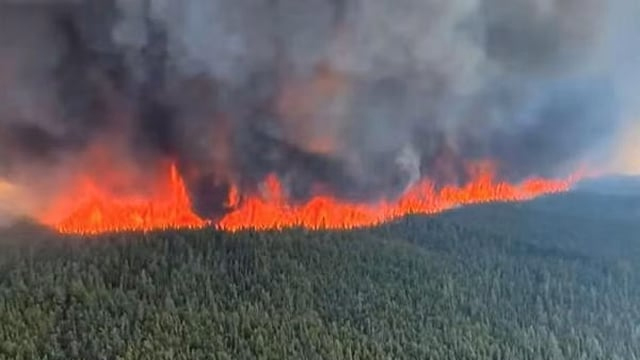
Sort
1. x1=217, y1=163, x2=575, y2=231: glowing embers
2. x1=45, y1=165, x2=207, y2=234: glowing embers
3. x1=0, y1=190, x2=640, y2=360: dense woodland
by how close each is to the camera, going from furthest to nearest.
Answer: x1=217, y1=163, x2=575, y2=231: glowing embers, x1=45, y1=165, x2=207, y2=234: glowing embers, x1=0, y1=190, x2=640, y2=360: dense woodland

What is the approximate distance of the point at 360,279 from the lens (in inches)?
928

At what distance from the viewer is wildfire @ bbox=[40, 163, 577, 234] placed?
23.9 metres

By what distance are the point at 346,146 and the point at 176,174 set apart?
12.0 feet

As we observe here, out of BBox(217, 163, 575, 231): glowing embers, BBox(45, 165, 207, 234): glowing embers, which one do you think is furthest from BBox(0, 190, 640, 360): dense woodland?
BBox(45, 165, 207, 234): glowing embers

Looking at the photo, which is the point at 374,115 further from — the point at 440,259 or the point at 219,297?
the point at 219,297

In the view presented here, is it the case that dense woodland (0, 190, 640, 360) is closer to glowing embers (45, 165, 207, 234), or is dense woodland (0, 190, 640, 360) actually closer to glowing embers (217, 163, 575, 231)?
glowing embers (217, 163, 575, 231)

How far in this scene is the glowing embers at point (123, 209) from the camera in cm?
2330

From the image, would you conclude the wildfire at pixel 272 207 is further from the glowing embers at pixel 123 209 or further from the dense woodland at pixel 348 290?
the dense woodland at pixel 348 290

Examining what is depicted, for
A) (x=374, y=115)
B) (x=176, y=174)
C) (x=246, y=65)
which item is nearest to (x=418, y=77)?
(x=374, y=115)

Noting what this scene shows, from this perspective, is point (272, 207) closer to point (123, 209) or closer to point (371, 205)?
point (371, 205)

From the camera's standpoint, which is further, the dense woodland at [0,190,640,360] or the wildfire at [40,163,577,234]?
the wildfire at [40,163,577,234]

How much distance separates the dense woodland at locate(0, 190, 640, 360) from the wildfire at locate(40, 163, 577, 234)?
0.47 m

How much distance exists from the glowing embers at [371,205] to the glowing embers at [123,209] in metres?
1.02

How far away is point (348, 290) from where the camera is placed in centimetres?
2286
